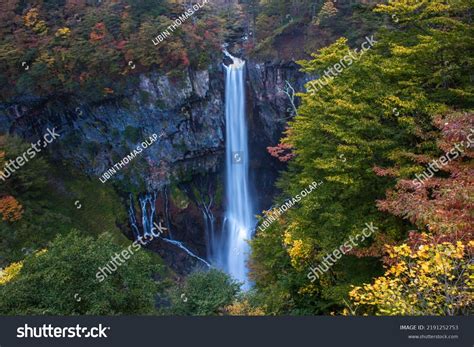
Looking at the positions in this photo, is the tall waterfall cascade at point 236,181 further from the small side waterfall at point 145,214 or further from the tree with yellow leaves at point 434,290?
the tree with yellow leaves at point 434,290

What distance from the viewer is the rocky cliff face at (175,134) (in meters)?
25.8

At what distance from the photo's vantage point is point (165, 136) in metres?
27.2

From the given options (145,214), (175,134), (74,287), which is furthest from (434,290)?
(145,214)

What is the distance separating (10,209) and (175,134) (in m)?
11.7

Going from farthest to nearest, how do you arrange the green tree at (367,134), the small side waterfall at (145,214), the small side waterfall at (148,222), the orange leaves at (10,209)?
the small side waterfall at (145,214) → the small side waterfall at (148,222) → the orange leaves at (10,209) → the green tree at (367,134)

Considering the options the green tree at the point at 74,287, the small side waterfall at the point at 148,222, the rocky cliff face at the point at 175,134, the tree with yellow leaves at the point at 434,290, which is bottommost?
the small side waterfall at the point at 148,222

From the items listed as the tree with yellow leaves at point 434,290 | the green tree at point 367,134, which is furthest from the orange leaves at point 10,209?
the tree with yellow leaves at point 434,290

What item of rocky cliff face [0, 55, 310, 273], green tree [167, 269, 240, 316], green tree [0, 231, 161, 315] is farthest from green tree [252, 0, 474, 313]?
rocky cliff face [0, 55, 310, 273]

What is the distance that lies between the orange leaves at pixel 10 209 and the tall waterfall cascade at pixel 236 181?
13.6 m

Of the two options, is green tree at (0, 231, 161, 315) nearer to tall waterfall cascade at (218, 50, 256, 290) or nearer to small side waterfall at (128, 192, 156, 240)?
tall waterfall cascade at (218, 50, 256, 290)

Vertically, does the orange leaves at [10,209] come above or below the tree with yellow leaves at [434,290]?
below

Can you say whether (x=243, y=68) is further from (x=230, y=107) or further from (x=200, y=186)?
(x=200, y=186)

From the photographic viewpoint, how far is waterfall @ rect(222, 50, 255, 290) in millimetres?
26344

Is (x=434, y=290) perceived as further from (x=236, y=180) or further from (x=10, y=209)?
(x=236, y=180)
